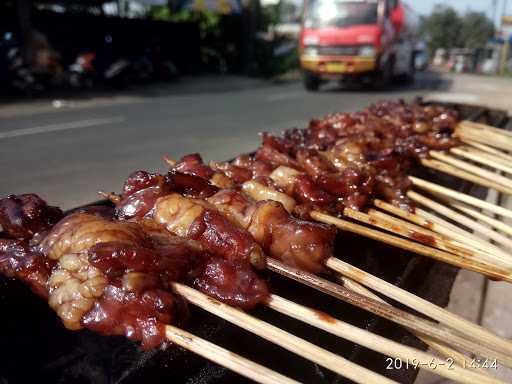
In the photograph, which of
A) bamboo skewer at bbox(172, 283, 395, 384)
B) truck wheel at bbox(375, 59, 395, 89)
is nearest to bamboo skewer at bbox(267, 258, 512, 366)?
bamboo skewer at bbox(172, 283, 395, 384)

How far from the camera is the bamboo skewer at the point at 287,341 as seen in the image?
145 cm

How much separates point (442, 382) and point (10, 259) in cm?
310

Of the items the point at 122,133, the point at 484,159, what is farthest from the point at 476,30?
the point at 484,159

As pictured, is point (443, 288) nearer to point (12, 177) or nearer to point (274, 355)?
point (274, 355)

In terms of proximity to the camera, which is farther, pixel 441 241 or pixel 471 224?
pixel 471 224

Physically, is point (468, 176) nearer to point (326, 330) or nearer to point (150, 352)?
point (326, 330)

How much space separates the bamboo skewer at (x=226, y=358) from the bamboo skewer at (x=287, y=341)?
0.12m

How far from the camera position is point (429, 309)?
5.84ft

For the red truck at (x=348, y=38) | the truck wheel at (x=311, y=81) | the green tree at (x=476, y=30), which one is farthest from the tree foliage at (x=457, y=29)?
the truck wheel at (x=311, y=81)

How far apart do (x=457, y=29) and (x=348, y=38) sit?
52860 millimetres

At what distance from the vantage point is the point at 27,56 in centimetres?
1527

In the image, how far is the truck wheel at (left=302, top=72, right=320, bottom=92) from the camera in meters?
19.4

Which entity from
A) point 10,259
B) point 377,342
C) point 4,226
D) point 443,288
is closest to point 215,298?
point 377,342

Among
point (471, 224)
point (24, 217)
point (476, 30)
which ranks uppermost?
point (476, 30)
